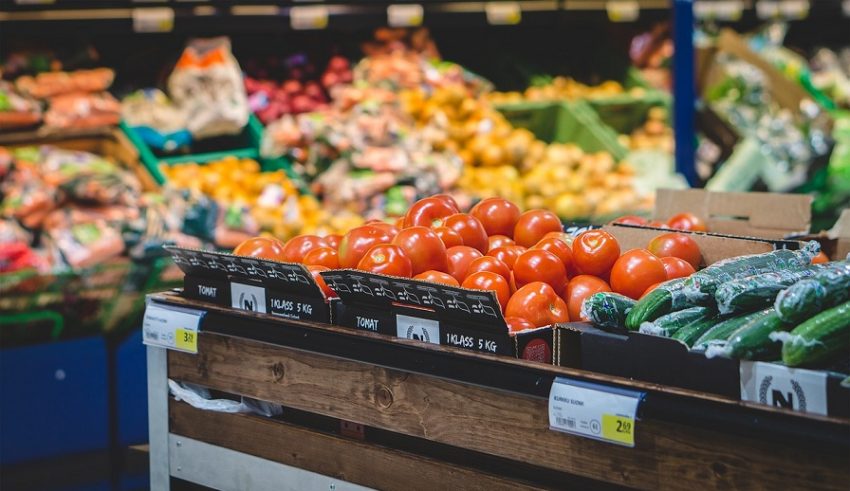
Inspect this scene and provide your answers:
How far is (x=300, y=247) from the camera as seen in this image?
7.55ft

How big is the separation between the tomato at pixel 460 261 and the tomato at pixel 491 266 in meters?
0.05

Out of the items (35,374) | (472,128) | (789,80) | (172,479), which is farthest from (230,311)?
(789,80)

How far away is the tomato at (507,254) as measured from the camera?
2113 millimetres

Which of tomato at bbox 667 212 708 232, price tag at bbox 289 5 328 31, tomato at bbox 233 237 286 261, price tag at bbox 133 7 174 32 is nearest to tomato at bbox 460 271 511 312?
tomato at bbox 233 237 286 261

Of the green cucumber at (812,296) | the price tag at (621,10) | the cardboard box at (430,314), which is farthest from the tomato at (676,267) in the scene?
the price tag at (621,10)

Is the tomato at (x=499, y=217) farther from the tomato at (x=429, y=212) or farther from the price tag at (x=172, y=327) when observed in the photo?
the price tag at (x=172, y=327)

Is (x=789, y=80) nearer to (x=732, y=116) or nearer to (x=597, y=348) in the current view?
(x=732, y=116)

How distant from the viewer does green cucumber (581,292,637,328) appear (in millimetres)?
1645

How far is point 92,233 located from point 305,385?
7.18 ft

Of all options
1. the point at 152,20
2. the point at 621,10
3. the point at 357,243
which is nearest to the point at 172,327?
the point at 357,243

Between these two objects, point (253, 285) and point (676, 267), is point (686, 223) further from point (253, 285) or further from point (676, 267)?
point (253, 285)

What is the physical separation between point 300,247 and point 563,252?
2.17ft

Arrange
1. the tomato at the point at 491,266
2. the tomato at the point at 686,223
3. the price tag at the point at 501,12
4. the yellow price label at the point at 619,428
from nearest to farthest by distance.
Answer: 1. the yellow price label at the point at 619,428
2. the tomato at the point at 491,266
3. the tomato at the point at 686,223
4. the price tag at the point at 501,12

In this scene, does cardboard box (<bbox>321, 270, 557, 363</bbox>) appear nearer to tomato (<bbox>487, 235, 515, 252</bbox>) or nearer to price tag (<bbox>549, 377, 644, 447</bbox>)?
price tag (<bbox>549, 377, 644, 447</bbox>)
